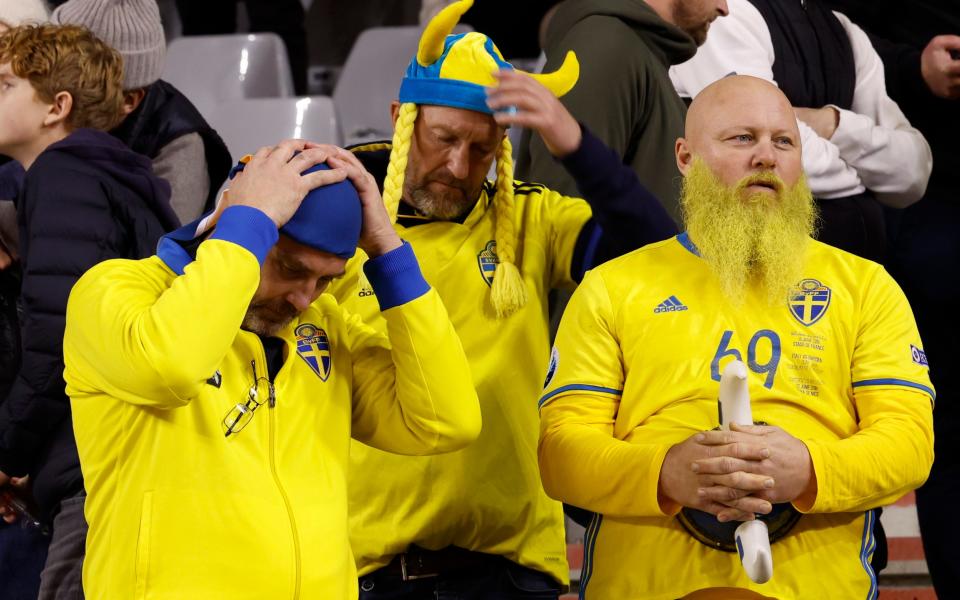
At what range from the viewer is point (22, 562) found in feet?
10.1

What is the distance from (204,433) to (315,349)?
28 centimetres

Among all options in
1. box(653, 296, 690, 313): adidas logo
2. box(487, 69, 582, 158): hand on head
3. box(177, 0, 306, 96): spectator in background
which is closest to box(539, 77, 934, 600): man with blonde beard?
box(653, 296, 690, 313): adidas logo

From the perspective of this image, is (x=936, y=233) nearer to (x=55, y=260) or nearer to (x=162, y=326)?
(x=55, y=260)

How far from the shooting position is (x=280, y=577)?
215cm

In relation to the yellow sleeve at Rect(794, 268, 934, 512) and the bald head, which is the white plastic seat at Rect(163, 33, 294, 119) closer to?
the bald head

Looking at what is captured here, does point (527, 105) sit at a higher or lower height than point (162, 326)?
higher

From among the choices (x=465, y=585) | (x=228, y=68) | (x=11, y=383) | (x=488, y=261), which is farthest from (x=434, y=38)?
(x=228, y=68)

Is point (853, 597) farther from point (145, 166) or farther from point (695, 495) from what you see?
point (145, 166)

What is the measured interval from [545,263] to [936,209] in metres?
1.70

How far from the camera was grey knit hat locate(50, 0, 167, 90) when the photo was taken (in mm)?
3742

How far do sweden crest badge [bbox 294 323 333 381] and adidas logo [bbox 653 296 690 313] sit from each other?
0.62 meters

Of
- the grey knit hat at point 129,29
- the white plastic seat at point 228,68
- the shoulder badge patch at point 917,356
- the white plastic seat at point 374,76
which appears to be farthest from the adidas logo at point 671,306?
the white plastic seat at point 228,68

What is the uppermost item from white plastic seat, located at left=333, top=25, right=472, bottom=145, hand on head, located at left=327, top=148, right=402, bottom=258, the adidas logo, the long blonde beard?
hand on head, located at left=327, top=148, right=402, bottom=258

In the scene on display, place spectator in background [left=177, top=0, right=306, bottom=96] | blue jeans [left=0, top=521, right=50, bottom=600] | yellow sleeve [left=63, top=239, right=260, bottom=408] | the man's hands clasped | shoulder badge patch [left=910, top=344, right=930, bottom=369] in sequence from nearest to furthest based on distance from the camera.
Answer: yellow sleeve [left=63, top=239, right=260, bottom=408] < the man's hands clasped < shoulder badge patch [left=910, top=344, right=930, bottom=369] < blue jeans [left=0, top=521, right=50, bottom=600] < spectator in background [left=177, top=0, right=306, bottom=96]
